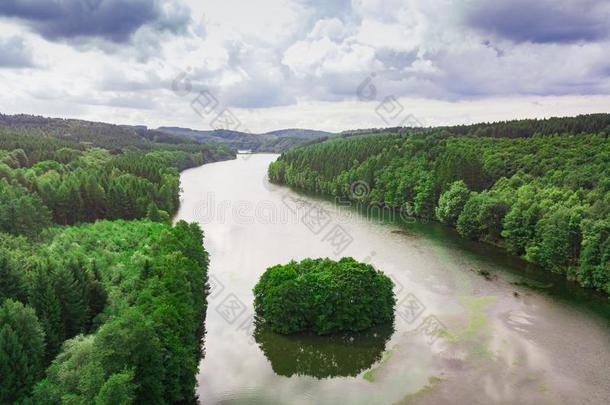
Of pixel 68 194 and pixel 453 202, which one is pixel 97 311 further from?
pixel 453 202

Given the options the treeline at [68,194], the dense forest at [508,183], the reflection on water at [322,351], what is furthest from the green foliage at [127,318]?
the dense forest at [508,183]

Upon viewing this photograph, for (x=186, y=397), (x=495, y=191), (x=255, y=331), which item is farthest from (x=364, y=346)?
(x=495, y=191)

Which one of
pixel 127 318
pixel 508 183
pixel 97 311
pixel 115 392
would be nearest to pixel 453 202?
pixel 508 183

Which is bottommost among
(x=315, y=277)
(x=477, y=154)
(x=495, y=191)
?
(x=315, y=277)

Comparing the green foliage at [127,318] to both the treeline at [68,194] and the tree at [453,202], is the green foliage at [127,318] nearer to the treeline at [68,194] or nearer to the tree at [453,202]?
the treeline at [68,194]

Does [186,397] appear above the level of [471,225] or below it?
below

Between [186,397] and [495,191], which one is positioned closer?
[186,397]

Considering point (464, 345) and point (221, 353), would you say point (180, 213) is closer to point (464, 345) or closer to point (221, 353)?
point (221, 353)
